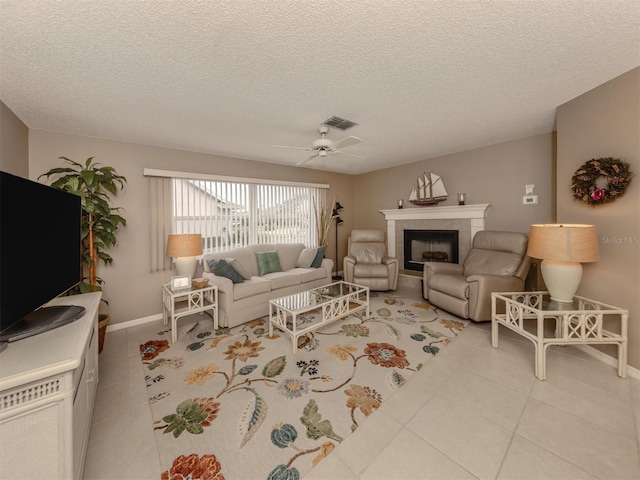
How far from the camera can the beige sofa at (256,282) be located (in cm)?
299

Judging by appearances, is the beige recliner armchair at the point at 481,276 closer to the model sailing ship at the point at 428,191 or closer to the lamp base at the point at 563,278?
the lamp base at the point at 563,278

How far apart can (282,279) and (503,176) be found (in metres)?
3.65

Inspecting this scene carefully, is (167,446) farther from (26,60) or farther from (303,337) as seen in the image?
(26,60)

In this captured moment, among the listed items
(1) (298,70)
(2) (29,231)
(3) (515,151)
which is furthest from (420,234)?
(2) (29,231)

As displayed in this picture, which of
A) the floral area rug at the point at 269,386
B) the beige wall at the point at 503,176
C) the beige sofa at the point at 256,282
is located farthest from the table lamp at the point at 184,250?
the beige wall at the point at 503,176

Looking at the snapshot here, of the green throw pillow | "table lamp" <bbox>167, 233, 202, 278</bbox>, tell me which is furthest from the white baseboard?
the green throw pillow

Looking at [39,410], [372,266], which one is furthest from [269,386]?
[372,266]

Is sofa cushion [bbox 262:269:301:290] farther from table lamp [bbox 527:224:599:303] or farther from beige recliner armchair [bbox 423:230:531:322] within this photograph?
table lamp [bbox 527:224:599:303]

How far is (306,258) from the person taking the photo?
437cm

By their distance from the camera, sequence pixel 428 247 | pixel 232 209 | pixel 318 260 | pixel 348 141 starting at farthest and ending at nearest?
pixel 428 247
pixel 318 260
pixel 232 209
pixel 348 141

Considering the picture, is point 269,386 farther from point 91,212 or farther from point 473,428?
point 91,212

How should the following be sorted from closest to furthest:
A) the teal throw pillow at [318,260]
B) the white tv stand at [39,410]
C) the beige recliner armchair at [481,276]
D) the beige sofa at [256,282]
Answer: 1. the white tv stand at [39,410]
2. the beige recliner armchair at [481,276]
3. the beige sofa at [256,282]
4. the teal throw pillow at [318,260]

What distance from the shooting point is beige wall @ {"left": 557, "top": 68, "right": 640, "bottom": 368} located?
77.8 inches

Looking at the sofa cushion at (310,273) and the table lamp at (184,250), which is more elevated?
the table lamp at (184,250)
